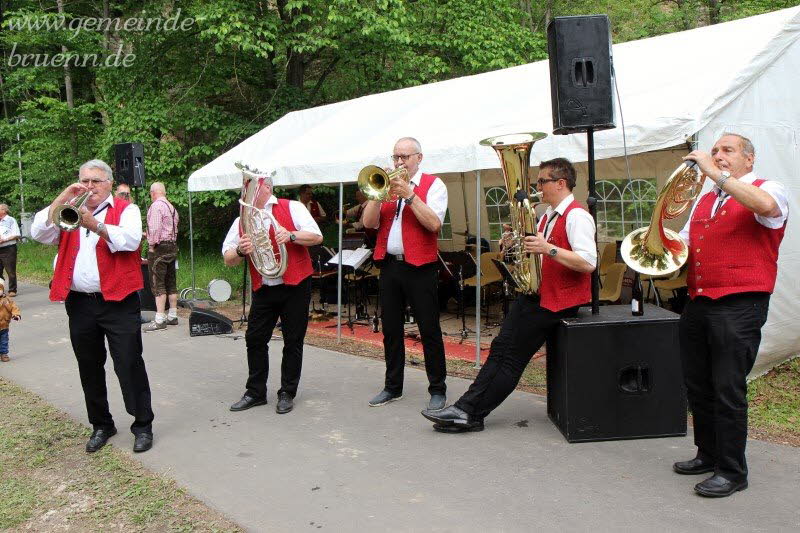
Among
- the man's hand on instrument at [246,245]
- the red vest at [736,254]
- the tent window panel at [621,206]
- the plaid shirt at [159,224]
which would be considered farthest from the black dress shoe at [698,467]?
the plaid shirt at [159,224]

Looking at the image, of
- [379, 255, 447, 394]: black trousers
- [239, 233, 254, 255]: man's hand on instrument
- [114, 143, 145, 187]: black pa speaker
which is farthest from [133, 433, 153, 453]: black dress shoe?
[114, 143, 145, 187]: black pa speaker

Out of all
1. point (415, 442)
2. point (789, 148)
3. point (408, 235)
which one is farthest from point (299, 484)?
point (789, 148)

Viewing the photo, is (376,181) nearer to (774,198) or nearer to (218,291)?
(774,198)

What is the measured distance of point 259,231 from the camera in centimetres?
514

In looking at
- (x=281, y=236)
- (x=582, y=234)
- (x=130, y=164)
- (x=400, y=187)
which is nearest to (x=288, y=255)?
(x=281, y=236)

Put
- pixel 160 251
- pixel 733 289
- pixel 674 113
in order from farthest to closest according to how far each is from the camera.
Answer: pixel 160 251, pixel 674 113, pixel 733 289

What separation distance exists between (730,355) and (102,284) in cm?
366

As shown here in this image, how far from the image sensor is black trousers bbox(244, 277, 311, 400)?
5.38m

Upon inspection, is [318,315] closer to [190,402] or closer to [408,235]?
[190,402]

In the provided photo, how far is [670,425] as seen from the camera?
179 inches

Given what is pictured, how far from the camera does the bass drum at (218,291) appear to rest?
1102 centimetres

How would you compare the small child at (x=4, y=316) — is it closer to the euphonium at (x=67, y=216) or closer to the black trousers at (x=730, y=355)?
the euphonium at (x=67, y=216)

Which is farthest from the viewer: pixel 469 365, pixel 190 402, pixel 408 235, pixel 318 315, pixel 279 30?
pixel 279 30

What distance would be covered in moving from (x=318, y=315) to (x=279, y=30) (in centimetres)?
742
